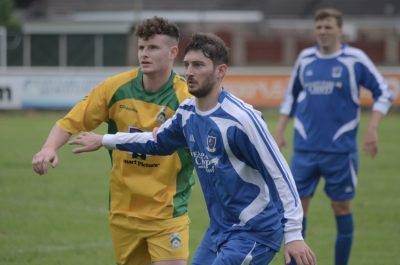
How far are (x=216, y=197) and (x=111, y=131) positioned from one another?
4.44 ft

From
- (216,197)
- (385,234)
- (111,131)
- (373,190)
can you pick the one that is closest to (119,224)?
(111,131)

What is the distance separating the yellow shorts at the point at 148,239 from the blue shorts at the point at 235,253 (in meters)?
0.80

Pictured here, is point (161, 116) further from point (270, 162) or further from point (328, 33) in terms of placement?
point (328, 33)

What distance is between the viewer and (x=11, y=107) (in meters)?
26.4

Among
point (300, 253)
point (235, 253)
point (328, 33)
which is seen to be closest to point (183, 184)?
point (235, 253)

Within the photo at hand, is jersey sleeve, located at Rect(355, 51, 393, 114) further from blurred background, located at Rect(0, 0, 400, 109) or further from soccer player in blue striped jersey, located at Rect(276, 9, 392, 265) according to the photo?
blurred background, located at Rect(0, 0, 400, 109)

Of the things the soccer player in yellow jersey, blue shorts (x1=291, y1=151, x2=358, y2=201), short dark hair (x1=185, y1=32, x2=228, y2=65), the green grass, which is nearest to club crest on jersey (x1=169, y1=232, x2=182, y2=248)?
the soccer player in yellow jersey

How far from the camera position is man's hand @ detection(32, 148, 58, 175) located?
6027mm

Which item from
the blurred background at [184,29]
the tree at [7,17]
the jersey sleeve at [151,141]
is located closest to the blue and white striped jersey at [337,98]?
the jersey sleeve at [151,141]

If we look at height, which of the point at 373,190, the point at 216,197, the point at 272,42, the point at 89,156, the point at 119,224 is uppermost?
the point at 216,197

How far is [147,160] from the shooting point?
6699mm

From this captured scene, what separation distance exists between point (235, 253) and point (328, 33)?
4245 millimetres

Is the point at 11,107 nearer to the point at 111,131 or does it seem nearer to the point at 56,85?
the point at 56,85

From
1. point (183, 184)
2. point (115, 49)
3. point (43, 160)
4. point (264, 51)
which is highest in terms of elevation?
point (43, 160)
